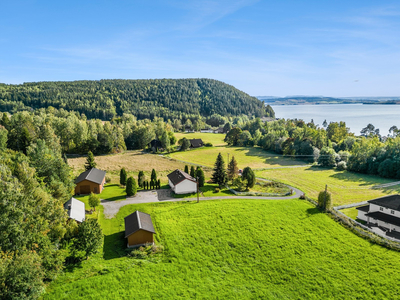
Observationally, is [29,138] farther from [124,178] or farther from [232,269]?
[232,269]

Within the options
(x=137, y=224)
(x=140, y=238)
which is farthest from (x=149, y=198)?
(x=140, y=238)

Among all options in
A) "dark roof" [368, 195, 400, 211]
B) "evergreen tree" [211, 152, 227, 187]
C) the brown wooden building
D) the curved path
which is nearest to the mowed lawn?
the curved path

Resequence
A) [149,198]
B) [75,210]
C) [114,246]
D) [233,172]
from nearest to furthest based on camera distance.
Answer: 1. [114,246]
2. [75,210]
3. [149,198]
4. [233,172]

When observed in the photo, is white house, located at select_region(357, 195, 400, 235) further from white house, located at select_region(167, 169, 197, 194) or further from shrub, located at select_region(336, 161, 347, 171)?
shrub, located at select_region(336, 161, 347, 171)

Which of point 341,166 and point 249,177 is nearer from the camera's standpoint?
point 249,177

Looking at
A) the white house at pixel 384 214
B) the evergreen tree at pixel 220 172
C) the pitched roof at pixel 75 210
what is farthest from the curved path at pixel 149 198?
the white house at pixel 384 214

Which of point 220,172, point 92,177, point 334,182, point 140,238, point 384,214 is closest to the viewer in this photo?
point 140,238

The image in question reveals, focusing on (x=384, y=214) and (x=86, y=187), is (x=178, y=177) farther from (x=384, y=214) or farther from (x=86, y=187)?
(x=384, y=214)
